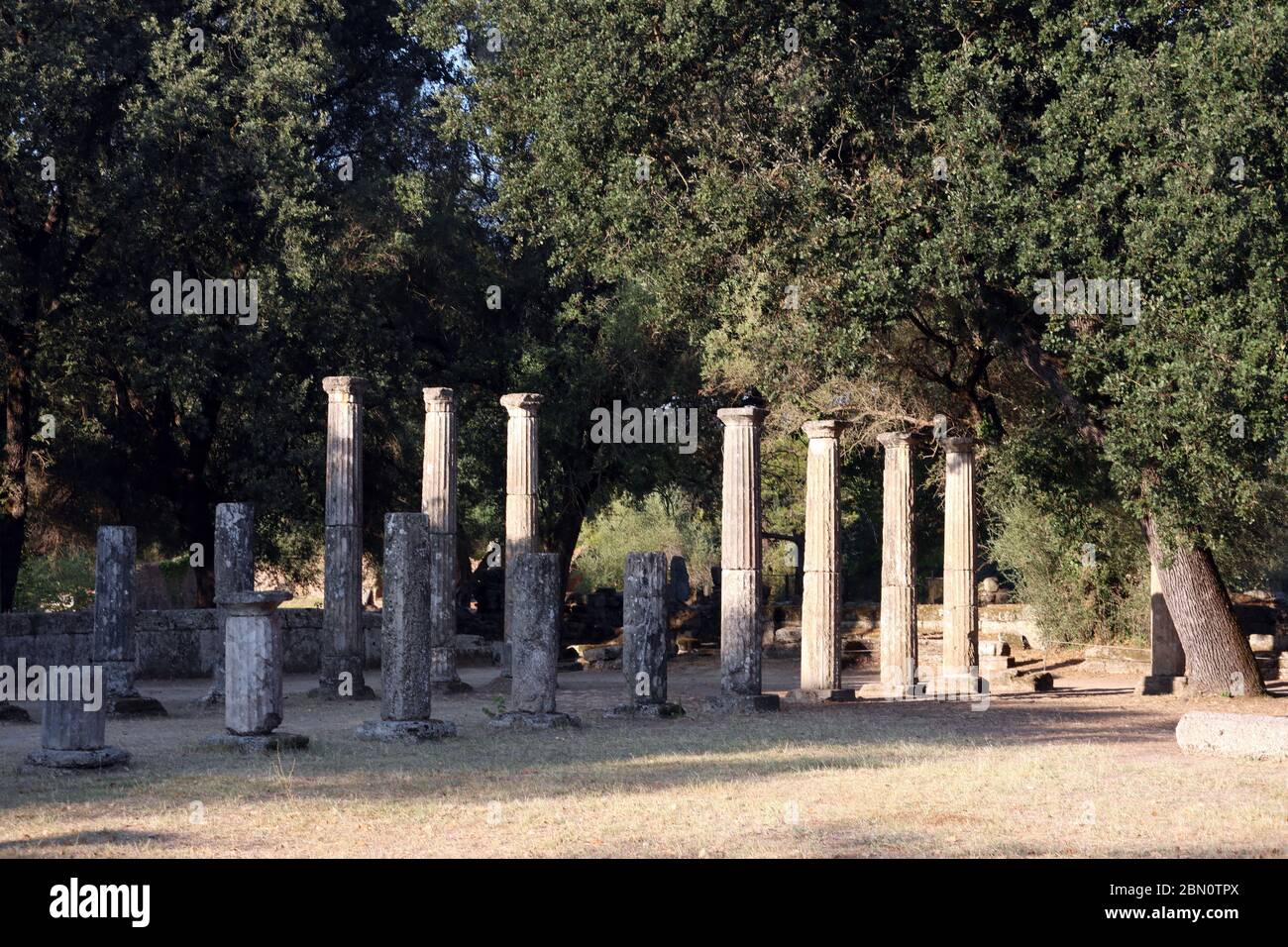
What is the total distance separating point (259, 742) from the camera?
586 inches

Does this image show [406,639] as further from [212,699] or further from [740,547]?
[740,547]

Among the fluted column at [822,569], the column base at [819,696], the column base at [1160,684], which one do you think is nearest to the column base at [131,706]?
the column base at [819,696]

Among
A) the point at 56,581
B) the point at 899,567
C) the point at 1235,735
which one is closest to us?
the point at 1235,735

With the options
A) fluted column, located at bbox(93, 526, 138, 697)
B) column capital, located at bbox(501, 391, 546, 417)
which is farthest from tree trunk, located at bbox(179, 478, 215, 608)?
fluted column, located at bbox(93, 526, 138, 697)

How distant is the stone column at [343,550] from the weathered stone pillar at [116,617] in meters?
3.01

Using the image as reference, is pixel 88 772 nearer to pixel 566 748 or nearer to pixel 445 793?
pixel 445 793

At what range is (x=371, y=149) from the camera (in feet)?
106

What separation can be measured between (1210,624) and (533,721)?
10020 millimetres

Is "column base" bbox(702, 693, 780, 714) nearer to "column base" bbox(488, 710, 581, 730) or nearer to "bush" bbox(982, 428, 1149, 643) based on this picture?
"column base" bbox(488, 710, 581, 730)

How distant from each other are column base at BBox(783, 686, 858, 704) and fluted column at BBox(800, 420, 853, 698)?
20mm

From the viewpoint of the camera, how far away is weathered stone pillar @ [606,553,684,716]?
62.5 ft

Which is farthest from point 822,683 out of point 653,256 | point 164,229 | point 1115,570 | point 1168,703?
point 164,229

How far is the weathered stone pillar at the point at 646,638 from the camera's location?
1905 cm

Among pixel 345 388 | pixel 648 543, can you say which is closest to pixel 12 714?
pixel 345 388
